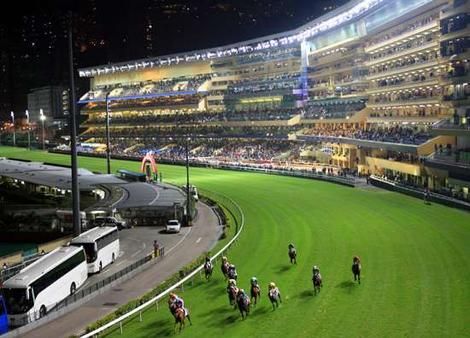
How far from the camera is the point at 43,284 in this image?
77.0 ft

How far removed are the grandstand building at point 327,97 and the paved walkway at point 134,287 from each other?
61.5 ft

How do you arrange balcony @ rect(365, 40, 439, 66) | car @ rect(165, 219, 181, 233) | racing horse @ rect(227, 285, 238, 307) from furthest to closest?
balcony @ rect(365, 40, 439, 66) < car @ rect(165, 219, 181, 233) < racing horse @ rect(227, 285, 238, 307)

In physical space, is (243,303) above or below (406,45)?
below

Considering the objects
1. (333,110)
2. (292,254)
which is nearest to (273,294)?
(292,254)

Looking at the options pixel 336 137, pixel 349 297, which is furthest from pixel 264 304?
pixel 336 137

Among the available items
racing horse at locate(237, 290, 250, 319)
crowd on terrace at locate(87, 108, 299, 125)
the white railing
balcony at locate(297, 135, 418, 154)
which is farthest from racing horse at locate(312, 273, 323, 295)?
crowd on terrace at locate(87, 108, 299, 125)

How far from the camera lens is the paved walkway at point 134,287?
21016mm

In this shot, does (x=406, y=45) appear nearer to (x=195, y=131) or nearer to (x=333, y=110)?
(x=333, y=110)

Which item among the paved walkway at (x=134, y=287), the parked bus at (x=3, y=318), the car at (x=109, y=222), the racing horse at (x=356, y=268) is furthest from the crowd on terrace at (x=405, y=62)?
the parked bus at (x=3, y=318)

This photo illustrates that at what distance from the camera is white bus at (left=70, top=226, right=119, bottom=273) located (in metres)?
30.1

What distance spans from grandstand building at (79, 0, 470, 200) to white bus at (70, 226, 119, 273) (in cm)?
2404

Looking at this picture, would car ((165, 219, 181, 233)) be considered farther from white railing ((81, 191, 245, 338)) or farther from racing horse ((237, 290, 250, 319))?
racing horse ((237, 290, 250, 319))

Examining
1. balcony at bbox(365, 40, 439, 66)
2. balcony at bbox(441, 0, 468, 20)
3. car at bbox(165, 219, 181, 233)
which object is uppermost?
balcony at bbox(441, 0, 468, 20)

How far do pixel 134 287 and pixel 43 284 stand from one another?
4.36m
